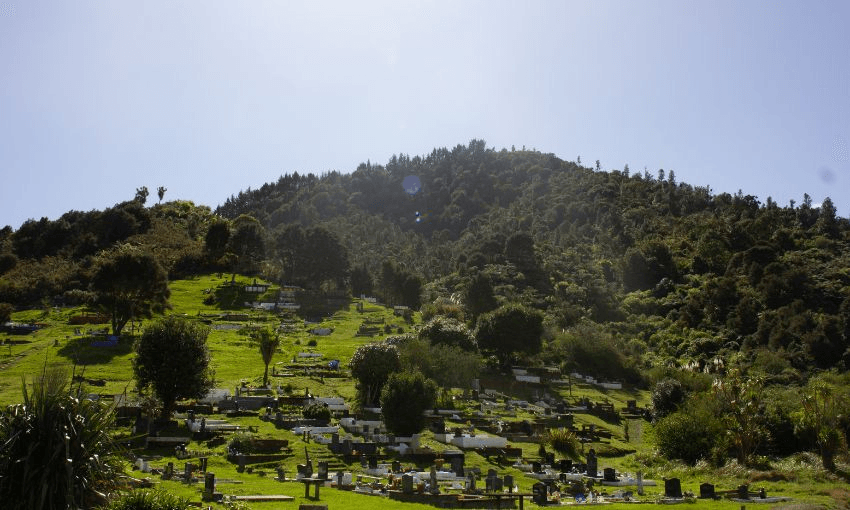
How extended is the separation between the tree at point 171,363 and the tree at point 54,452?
2514 cm

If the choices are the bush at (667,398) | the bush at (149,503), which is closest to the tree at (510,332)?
the bush at (667,398)

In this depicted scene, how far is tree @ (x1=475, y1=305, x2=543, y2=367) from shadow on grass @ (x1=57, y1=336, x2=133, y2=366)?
3527 cm

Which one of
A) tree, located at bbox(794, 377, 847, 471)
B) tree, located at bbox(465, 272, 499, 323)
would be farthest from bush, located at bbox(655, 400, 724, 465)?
tree, located at bbox(465, 272, 499, 323)

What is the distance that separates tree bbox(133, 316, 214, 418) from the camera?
146ft

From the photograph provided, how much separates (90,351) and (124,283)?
12.1 metres

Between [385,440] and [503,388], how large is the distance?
26.6 meters

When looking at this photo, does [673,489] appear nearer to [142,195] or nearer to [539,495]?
[539,495]

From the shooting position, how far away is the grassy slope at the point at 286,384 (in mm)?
31469

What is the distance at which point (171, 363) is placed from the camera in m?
44.9

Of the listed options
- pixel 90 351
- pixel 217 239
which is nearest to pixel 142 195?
pixel 217 239

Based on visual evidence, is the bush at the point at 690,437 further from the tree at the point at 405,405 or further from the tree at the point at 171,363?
the tree at the point at 171,363

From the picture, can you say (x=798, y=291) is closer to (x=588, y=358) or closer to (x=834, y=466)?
(x=588, y=358)

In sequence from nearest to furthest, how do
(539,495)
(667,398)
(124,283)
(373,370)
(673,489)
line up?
(539,495) → (673,489) → (373,370) → (667,398) → (124,283)

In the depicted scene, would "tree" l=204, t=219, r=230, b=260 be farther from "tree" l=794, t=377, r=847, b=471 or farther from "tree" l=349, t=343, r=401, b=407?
"tree" l=794, t=377, r=847, b=471
